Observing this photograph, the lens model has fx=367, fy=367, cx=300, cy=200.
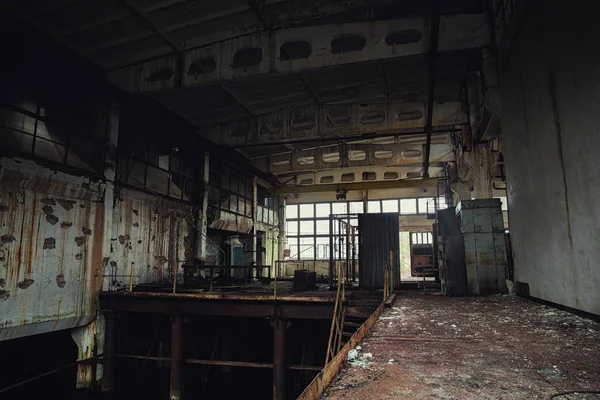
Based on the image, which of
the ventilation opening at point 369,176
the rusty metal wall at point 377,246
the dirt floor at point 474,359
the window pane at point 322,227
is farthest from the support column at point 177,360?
the window pane at point 322,227

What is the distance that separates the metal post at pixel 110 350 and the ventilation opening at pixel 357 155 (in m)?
11.6

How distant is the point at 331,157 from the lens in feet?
56.5

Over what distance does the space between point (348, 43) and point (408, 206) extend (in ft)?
47.5

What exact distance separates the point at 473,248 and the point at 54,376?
10.1 m

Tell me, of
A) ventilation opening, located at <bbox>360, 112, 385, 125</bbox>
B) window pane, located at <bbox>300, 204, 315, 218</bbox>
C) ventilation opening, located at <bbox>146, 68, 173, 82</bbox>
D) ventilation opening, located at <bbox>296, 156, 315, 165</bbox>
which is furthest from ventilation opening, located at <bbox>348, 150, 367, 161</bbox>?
A: ventilation opening, located at <bbox>146, 68, 173, 82</bbox>

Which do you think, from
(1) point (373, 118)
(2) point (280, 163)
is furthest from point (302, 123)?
(2) point (280, 163)

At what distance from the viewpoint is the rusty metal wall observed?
10.9 metres

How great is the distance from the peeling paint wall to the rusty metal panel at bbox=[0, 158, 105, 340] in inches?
377

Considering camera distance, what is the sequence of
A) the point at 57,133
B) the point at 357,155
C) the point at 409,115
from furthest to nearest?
the point at 357,155
the point at 409,115
the point at 57,133

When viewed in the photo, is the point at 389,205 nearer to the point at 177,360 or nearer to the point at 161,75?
the point at 161,75

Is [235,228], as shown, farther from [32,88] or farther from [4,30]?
[4,30]

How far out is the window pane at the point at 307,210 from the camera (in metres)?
23.9

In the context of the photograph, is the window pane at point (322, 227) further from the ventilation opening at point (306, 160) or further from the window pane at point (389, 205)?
the ventilation opening at point (306, 160)

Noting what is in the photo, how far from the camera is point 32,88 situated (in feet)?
26.1
